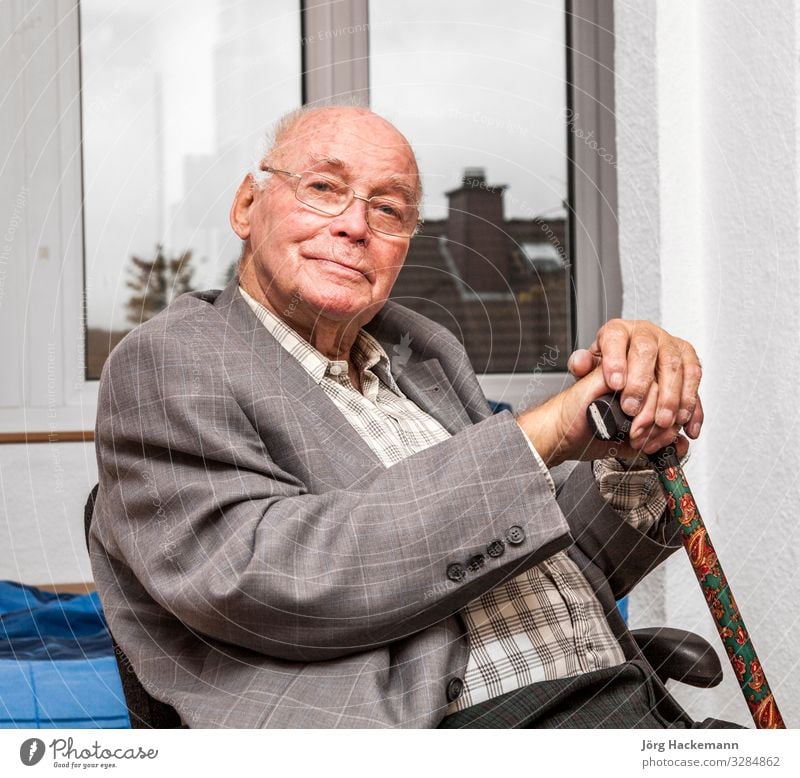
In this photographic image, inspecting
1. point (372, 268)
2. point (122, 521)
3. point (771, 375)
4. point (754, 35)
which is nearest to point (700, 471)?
point (771, 375)

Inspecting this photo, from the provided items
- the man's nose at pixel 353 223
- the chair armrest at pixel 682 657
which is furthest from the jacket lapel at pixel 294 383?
the chair armrest at pixel 682 657

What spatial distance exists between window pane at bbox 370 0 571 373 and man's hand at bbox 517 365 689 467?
0.63 m

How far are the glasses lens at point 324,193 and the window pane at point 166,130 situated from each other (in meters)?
0.50

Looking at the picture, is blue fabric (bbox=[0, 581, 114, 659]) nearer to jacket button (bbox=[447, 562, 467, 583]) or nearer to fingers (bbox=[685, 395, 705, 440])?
jacket button (bbox=[447, 562, 467, 583])

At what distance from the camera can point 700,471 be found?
1342 millimetres

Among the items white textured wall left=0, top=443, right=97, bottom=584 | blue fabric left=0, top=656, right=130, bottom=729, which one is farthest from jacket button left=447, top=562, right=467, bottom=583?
white textured wall left=0, top=443, right=97, bottom=584

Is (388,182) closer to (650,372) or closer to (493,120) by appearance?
(650,372)

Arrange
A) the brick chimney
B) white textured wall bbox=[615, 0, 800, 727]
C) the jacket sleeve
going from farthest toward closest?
the brick chimney
white textured wall bbox=[615, 0, 800, 727]
the jacket sleeve

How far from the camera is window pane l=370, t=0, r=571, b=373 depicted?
1.46m

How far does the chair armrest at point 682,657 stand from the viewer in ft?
3.21

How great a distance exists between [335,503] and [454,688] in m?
0.18

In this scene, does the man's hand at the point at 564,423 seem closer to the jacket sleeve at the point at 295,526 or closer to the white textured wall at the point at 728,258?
the jacket sleeve at the point at 295,526
